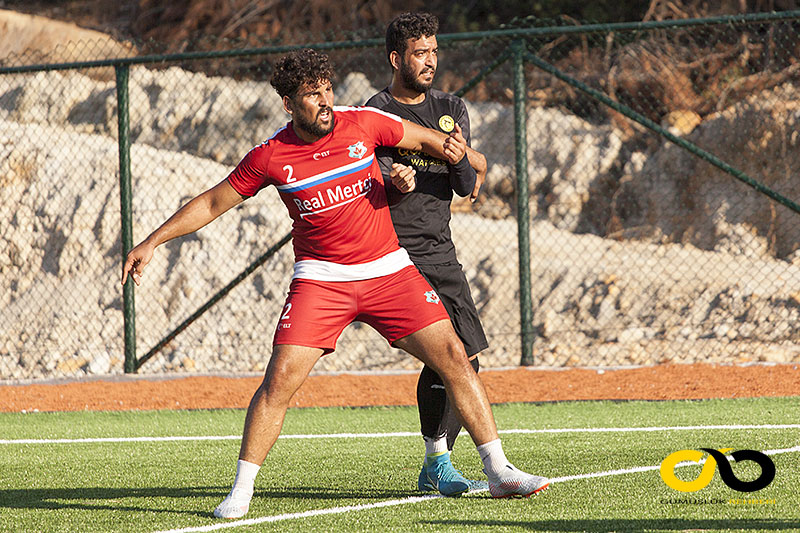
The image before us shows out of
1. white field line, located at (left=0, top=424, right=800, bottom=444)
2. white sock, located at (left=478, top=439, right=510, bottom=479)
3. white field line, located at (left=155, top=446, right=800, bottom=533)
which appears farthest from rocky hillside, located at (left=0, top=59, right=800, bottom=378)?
white sock, located at (left=478, top=439, right=510, bottom=479)

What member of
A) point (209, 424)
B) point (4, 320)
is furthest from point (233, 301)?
point (209, 424)

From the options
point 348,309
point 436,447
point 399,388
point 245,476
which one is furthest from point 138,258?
point 399,388

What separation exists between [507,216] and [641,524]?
12.8m

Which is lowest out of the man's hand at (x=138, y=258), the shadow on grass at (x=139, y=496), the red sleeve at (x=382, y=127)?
the shadow on grass at (x=139, y=496)

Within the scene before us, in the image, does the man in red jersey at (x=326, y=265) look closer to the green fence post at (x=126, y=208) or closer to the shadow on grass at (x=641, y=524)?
the shadow on grass at (x=641, y=524)

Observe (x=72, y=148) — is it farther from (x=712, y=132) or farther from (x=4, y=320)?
(x=712, y=132)

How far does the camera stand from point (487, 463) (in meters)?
5.00

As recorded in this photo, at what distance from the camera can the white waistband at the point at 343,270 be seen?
5098 mm

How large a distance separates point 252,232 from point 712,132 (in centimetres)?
684

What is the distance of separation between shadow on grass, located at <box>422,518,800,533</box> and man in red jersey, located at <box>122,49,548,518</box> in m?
0.39

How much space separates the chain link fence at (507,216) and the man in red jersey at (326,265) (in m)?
6.24

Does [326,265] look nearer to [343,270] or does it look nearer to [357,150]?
[343,270]

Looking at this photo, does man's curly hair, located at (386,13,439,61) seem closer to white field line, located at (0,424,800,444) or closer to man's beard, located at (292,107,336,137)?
man's beard, located at (292,107,336,137)

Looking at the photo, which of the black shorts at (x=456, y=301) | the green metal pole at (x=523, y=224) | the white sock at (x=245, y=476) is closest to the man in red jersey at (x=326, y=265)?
the white sock at (x=245, y=476)
